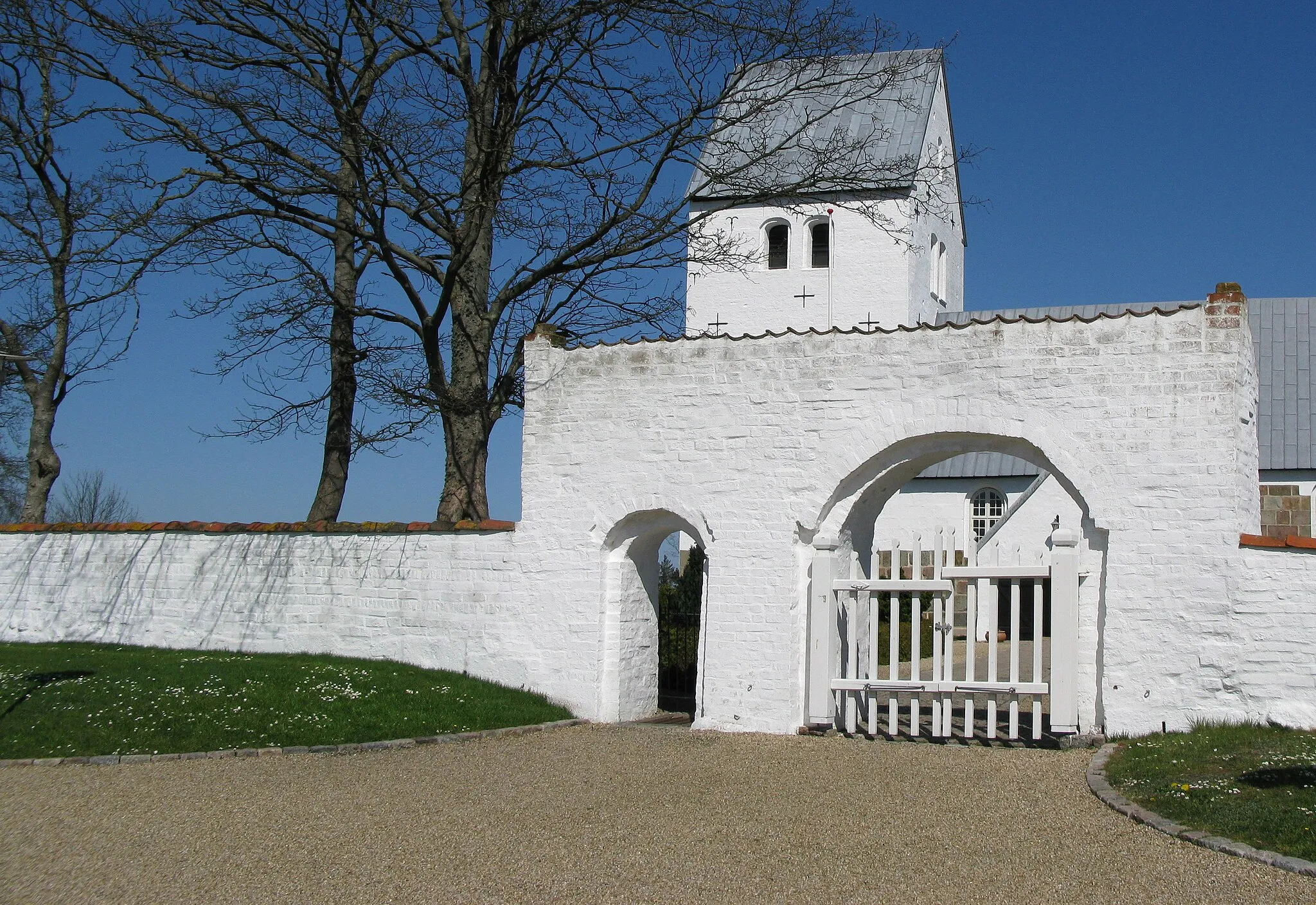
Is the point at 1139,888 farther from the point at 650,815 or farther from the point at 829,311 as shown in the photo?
the point at 829,311

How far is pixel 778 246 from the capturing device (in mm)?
30781

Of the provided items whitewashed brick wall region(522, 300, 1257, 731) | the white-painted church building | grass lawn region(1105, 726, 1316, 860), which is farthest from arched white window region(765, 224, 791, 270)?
grass lawn region(1105, 726, 1316, 860)

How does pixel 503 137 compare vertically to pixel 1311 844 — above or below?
above

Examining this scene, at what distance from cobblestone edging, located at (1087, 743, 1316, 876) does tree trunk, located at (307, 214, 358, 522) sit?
10701 millimetres

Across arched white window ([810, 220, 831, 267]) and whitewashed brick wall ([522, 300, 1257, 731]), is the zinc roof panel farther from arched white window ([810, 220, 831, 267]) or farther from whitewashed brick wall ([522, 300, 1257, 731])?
whitewashed brick wall ([522, 300, 1257, 731])

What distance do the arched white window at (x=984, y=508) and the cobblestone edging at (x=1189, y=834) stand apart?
22.9 meters

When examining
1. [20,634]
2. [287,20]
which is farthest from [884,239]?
[20,634]

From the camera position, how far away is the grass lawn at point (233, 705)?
9875mm

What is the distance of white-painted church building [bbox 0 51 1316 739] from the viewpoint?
9711mm

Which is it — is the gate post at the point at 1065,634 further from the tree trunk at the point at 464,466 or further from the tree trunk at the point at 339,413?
the tree trunk at the point at 339,413

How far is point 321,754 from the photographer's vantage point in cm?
965

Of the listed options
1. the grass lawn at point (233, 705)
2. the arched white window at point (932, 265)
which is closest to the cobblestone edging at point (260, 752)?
the grass lawn at point (233, 705)

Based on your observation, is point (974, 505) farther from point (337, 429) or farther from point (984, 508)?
point (337, 429)

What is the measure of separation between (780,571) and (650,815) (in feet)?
12.5
